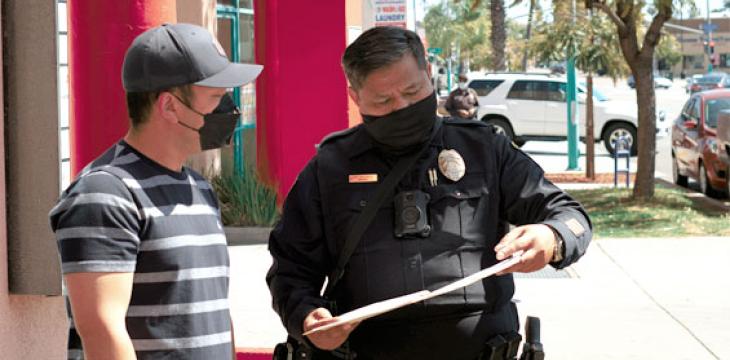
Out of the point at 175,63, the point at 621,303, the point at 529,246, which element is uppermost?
the point at 175,63

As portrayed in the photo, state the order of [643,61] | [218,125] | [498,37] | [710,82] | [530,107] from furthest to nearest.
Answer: [710,82] < [498,37] < [530,107] < [643,61] < [218,125]

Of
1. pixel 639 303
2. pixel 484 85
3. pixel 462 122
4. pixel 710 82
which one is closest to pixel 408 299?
pixel 462 122

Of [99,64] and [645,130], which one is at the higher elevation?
[99,64]

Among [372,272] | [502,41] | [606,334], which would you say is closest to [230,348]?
[372,272]

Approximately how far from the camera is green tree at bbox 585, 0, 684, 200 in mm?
17000

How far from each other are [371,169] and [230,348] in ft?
2.23

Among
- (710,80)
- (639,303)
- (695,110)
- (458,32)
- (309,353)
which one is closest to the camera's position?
(309,353)

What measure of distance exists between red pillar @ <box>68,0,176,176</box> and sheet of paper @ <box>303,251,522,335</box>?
2615mm

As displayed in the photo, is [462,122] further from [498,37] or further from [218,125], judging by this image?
[498,37]

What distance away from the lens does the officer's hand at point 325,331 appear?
10.5 feet

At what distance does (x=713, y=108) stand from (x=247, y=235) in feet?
29.4

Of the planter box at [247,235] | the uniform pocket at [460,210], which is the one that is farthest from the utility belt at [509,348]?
the planter box at [247,235]

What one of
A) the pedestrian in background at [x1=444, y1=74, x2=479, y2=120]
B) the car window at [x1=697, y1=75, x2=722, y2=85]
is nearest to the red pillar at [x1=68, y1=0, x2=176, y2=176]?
the pedestrian in background at [x1=444, y1=74, x2=479, y2=120]

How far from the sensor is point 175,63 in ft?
10.0
